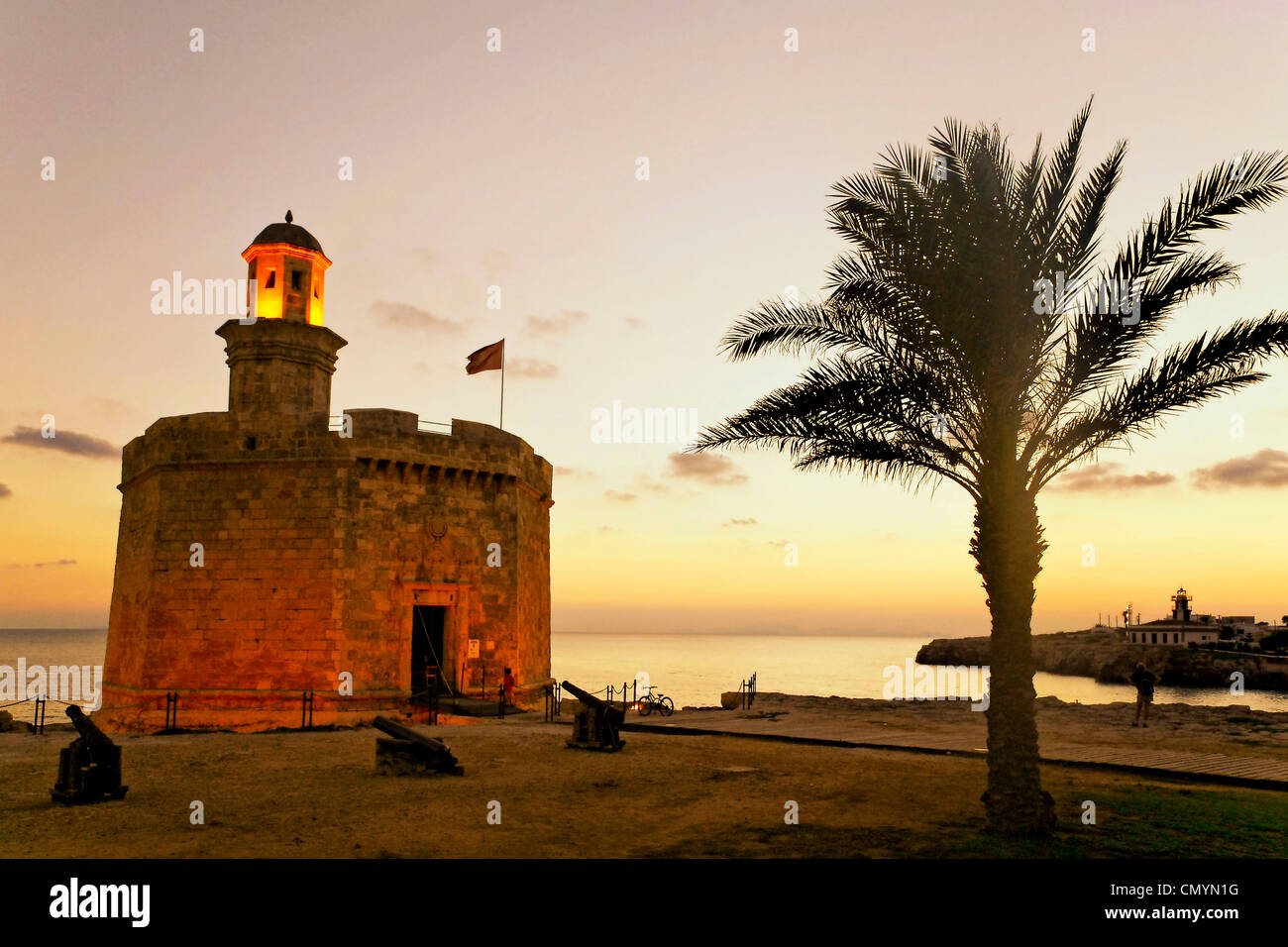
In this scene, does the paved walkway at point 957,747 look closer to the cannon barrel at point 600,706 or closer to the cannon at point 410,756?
the cannon barrel at point 600,706

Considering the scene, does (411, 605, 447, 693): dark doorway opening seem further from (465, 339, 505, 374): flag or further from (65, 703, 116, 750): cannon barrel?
(65, 703, 116, 750): cannon barrel

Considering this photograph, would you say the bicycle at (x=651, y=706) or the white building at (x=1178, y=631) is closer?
the bicycle at (x=651, y=706)

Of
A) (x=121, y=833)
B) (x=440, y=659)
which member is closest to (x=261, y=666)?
(x=440, y=659)

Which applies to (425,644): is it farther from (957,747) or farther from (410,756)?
(957,747)

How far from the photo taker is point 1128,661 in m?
85.2

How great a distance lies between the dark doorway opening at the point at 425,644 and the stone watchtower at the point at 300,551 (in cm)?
6

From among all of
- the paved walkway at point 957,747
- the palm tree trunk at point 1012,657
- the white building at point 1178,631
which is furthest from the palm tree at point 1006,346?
the white building at point 1178,631

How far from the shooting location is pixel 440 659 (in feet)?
78.3

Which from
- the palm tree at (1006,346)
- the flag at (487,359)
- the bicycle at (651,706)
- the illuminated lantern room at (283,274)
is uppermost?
the illuminated lantern room at (283,274)

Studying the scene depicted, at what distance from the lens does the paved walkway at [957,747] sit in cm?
1262

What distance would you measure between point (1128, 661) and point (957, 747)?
82871 mm

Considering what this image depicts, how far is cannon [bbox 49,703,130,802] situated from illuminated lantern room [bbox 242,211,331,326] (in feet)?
54.1

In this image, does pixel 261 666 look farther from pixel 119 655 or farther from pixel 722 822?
pixel 722 822

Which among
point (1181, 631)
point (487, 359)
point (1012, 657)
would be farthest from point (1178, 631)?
point (1012, 657)
